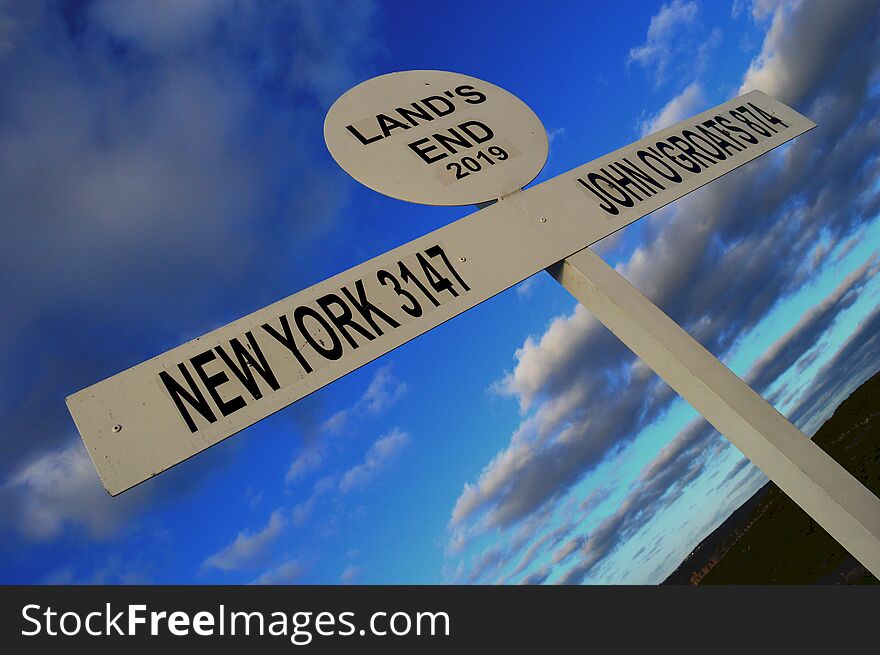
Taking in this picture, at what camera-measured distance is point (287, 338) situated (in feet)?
7.35

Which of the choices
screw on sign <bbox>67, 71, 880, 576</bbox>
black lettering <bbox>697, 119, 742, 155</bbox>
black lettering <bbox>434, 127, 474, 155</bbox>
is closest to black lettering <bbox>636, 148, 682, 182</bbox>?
screw on sign <bbox>67, 71, 880, 576</bbox>

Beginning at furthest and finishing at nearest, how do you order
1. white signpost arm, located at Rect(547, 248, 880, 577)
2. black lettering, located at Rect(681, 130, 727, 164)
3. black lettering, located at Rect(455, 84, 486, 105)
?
black lettering, located at Rect(455, 84, 486, 105) < black lettering, located at Rect(681, 130, 727, 164) < white signpost arm, located at Rect(547, 248, 880, 577)

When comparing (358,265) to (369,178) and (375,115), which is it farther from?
(375,115)

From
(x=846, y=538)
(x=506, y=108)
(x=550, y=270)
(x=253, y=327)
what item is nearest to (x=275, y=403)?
(x=253, y=327)

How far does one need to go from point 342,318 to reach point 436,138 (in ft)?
4.91

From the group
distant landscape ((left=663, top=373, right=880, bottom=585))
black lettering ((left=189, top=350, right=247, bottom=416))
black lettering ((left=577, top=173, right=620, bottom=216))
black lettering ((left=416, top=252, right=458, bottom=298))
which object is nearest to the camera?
black lettering ((left=189, top=350, right=247, bottom=416))

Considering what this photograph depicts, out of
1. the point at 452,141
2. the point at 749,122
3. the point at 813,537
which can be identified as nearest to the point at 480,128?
the point at 452,141

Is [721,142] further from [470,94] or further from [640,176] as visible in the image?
[470,94]

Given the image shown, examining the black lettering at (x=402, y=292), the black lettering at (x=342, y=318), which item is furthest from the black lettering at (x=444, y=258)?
the black lettering at (x=342, y=318)

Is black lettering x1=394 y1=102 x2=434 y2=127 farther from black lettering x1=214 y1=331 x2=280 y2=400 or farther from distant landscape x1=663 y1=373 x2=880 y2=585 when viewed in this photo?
distant landscape x1=663 y1=373 x2=880 y2=585

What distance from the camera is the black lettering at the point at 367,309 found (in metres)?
2.33

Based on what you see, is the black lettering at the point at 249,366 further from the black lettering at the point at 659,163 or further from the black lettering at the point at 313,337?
the black lettering at the point at 659,163

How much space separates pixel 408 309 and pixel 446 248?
385 mm

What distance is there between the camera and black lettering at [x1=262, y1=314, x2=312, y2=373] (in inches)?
86.1
